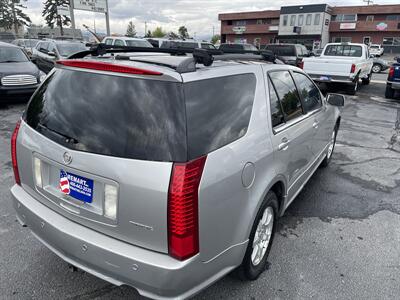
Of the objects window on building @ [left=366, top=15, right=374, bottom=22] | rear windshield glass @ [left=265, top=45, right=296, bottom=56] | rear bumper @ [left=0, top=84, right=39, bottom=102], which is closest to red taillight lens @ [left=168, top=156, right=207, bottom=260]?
rear bumper @ [left=0, top=84, right=39, bottom=102]

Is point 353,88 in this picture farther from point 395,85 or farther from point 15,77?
point 15,77

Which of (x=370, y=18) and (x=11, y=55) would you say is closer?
(x=11, y=55)

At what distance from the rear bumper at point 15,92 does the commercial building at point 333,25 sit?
47.8m

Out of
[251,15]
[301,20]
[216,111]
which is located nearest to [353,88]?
[216,111]

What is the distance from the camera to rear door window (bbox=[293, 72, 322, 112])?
12.1 ft

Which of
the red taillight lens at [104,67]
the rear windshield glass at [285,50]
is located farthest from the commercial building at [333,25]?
the red taillight lens at [104,67]

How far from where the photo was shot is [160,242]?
6.21ft

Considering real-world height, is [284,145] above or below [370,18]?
below

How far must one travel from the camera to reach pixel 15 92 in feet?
28.7

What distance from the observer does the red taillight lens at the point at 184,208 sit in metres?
1.80

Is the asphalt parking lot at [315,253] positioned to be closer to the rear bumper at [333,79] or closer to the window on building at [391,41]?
the rear bumper at [333,79]

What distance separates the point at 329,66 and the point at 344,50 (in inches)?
89.4

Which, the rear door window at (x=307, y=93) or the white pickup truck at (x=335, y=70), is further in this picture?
the white pickup truck at (x=335, y=70)

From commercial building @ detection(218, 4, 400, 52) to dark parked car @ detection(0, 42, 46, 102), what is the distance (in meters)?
47.3
